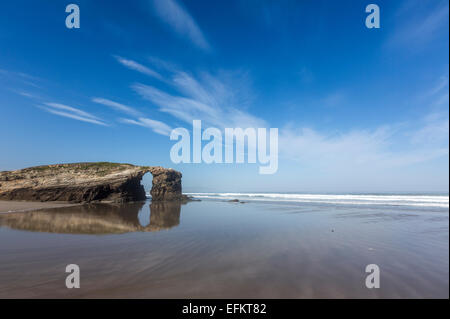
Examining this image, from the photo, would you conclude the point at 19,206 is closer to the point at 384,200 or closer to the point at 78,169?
the point at 78,169

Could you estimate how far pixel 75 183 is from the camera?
25.9 metres

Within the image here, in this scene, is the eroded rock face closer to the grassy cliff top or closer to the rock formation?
the rock formation

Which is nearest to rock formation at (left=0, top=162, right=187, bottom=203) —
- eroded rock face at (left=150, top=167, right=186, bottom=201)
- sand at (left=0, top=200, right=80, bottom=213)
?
sand at (left=0, top=200, right=80, bottom=213)

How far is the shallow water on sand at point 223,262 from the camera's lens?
4.05 metres

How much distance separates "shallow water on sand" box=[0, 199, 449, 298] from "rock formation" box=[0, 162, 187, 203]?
18.7m

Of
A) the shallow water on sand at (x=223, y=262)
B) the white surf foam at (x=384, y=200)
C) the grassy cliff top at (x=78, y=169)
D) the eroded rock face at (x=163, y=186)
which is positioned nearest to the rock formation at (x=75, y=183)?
the grassy cliff top at (x=78, y=169)

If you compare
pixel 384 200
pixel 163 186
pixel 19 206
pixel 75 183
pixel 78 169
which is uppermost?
pixel 78 169

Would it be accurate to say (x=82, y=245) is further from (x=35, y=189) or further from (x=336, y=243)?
(x=35, y=189)

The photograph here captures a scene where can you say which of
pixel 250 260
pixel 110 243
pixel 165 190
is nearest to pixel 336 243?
pixel 250 260

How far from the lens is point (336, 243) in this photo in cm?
751

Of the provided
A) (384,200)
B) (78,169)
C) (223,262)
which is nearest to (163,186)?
(78,169)

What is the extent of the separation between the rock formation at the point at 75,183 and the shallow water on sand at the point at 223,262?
61.2 ft

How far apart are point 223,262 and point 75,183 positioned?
28680 millimetres
